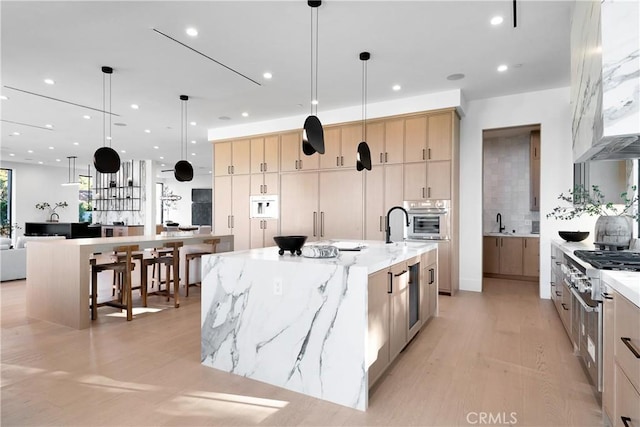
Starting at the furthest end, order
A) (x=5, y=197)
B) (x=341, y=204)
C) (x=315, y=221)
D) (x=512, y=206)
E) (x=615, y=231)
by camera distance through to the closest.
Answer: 1. (x=5, y=197)
2. (x=512, y=206)
3. (x=315, y=221)
4. (x=341, y=204)
5. (x=615, y=231)

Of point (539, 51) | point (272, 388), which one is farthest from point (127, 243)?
point (539, 51)

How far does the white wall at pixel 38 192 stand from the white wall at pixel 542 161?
13.5m

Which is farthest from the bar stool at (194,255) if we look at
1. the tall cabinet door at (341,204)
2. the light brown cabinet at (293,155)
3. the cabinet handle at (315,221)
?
the light brown cabinet at (293,155)

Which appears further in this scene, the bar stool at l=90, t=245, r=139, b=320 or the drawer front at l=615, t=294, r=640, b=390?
the bar stool at l=90, t=245, r=139, b=320

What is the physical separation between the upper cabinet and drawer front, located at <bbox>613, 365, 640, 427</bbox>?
19.3 ft

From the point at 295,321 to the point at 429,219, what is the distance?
363 cm

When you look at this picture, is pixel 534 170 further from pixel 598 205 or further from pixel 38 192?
pixel 38 192

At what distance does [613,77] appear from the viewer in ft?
6.42

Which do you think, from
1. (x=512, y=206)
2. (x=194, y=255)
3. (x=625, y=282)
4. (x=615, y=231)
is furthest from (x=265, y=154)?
(x=625, y=282)

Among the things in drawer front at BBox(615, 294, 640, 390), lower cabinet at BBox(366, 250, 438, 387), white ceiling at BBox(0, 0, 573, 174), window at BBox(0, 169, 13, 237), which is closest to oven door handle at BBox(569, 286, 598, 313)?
drawer front at BBox(615, 294, 640, 390)

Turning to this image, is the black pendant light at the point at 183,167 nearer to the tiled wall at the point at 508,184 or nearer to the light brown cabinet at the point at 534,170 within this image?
the tiled wall at the point at 508,184

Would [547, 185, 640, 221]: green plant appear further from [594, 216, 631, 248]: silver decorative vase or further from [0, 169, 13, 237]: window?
[0, 169, 13, 237]: window

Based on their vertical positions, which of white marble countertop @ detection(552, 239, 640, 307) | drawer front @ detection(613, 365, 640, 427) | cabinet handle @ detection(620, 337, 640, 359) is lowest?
drawer front @ detection(613, 365, 640, 427)

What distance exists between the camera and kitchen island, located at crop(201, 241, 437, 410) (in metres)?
2.16
